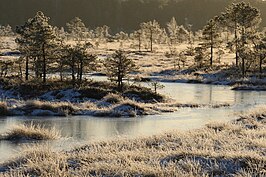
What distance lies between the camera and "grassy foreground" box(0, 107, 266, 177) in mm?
10406

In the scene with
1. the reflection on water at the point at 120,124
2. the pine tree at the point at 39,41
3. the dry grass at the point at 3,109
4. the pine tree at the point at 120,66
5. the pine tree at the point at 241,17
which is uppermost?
the pine tree at the point at 241,17

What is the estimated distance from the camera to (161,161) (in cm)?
1170

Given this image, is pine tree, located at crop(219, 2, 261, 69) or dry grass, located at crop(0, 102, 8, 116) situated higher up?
pine tree, located at crop(219, 2, 261, 69)

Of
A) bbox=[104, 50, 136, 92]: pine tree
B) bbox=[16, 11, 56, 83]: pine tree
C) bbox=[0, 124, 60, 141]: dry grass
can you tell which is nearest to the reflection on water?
bbox=[0, 124, 60, 141]: dry grass

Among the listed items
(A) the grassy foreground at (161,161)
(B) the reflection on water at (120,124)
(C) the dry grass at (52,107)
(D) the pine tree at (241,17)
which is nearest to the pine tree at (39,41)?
(C) the dry grass at (52,107)

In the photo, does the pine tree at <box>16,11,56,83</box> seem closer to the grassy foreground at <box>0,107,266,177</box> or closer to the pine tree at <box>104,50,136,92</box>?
the pine tree at <box>104,50,136,92</box>

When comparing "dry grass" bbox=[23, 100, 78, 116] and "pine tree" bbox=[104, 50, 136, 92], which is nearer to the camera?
"dry grass" bbox=[23, 100, 78, 116]

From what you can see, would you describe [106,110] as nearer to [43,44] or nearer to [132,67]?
[132,67]

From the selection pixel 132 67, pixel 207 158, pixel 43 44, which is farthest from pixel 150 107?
pixel 207 158

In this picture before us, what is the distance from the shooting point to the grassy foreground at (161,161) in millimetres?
10406

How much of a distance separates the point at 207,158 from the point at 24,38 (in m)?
32.2

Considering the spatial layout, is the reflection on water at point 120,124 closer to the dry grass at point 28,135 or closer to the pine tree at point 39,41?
the dry grass at point 28,135

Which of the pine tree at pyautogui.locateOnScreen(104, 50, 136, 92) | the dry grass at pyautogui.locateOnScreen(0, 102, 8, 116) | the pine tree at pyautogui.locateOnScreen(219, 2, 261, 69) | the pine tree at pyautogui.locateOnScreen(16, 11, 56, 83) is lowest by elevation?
the dry grass at pyautogui.locateOnScreen(0, 102, 8, 116)

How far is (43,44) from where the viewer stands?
127ft
